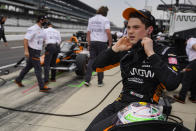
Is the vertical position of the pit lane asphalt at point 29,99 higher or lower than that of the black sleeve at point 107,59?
lower

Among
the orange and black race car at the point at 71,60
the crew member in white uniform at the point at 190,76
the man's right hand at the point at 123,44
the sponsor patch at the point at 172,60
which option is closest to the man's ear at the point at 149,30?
the man's right hand at the point at 123,44

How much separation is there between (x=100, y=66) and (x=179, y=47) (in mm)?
4969

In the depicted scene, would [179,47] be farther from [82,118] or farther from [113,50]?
[113,50]

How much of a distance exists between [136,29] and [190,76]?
9.65ft

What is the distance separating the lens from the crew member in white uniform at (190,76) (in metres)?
4.11

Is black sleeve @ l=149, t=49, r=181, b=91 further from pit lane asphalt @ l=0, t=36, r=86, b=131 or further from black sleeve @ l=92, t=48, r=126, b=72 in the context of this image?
pit lane asphalt @ l=0, t=36, r=86, b=131

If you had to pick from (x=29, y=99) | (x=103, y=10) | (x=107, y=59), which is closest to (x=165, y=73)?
(x=107, y=59)

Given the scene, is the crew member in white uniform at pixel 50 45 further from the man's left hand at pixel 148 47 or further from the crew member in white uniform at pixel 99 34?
the man's left hand at pixel 148 47

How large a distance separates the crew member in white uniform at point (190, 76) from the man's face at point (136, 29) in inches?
101

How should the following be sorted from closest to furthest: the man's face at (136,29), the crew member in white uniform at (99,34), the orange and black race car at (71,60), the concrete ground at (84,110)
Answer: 1. the man's face at (136,29)
2. the concrete ground at (84,110)
3. the crew member in white uniform at (99,34)
4. the orange and black race car at (71,60)

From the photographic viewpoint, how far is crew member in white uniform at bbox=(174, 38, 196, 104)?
162 inches

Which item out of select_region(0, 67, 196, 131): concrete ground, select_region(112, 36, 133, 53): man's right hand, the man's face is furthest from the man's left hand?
select_region(0, 67, 196, 131): concrete ground

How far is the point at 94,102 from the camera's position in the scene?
13.7ft

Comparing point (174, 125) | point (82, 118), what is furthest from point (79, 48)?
point (174, 125)
